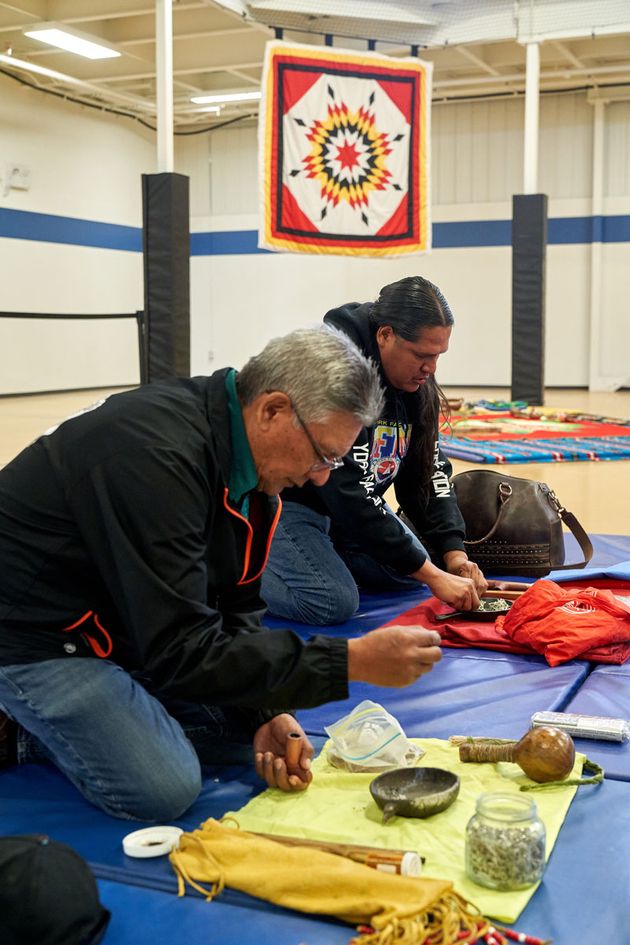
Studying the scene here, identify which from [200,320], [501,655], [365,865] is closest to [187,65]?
[200,320]

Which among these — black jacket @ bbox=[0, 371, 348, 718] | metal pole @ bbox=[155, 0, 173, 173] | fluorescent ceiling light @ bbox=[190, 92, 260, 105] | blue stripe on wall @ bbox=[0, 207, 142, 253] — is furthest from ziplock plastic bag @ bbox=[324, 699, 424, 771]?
fluorescent ceiling light @ bbox=[190, 92, 260, 105]

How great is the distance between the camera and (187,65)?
41.0 ft

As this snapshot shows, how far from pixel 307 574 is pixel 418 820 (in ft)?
4.70

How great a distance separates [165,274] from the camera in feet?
29.2

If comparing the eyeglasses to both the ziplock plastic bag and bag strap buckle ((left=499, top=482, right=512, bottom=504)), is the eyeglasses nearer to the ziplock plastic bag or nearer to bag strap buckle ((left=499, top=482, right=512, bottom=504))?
the ziplock plastic bag

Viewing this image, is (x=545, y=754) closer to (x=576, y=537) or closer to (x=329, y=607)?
(x=329, y=607)

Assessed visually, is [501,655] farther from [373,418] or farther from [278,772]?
[373,418]

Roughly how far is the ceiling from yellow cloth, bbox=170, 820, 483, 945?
8.52 m

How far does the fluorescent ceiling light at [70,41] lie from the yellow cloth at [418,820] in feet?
34.3

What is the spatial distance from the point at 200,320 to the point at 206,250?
108 centimetres

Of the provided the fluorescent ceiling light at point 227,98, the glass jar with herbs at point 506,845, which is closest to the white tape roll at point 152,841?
the glass jar with herbs at point 506,845

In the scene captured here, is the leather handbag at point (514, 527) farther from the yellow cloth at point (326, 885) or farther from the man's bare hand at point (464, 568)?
the yellow cloth at point (326, 885)

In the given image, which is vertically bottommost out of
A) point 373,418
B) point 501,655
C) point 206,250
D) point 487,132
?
point 501,655

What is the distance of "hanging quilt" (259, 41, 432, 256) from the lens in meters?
9.24
